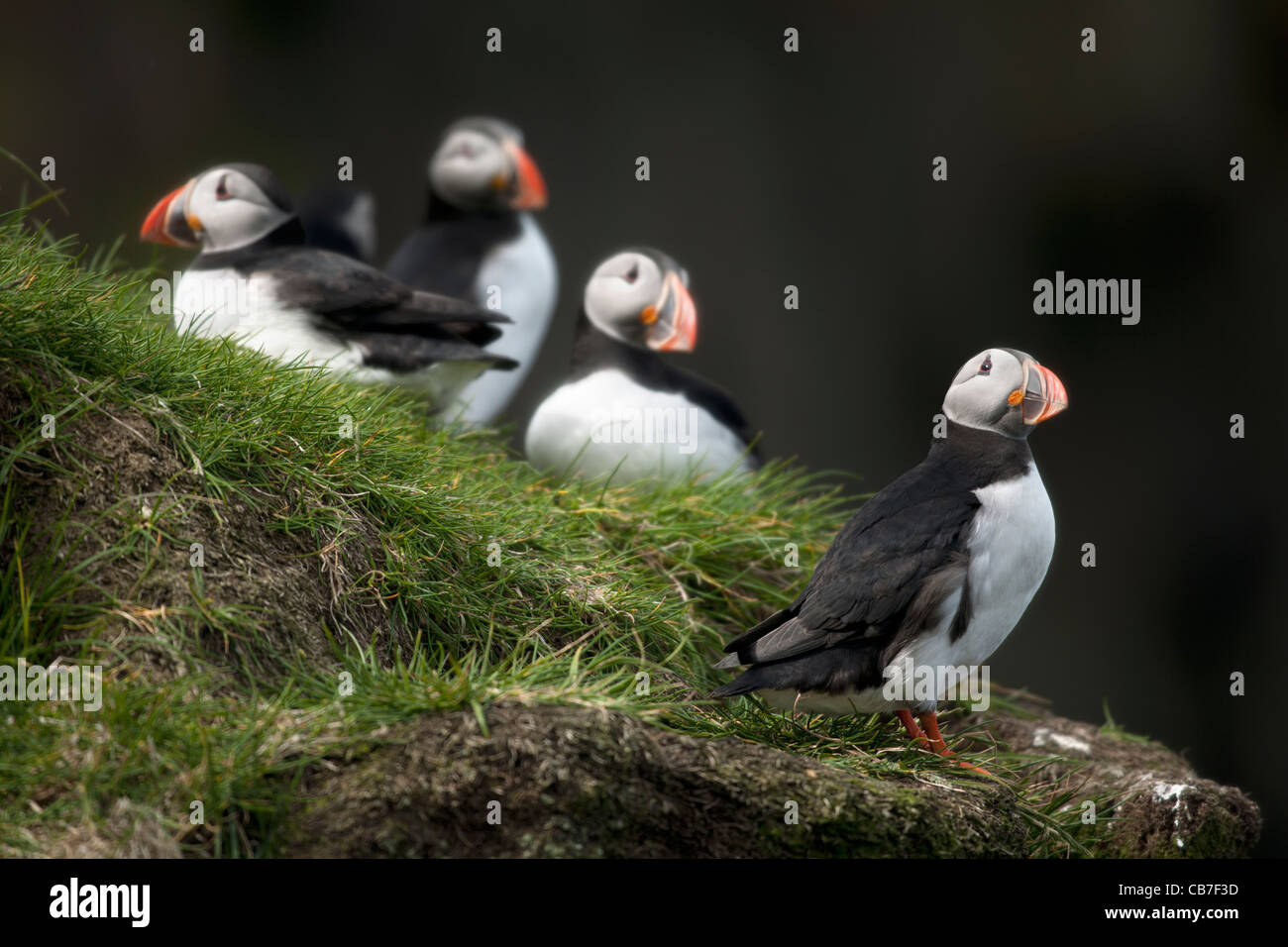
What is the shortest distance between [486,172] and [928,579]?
4.15m

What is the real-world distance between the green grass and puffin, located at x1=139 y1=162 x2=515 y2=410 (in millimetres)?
449

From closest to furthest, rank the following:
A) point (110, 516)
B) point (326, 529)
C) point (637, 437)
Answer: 1. point (110, 516)
2. point (326, 529)
3. point (637, 437)

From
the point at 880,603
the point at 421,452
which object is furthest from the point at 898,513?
the point at 421,452

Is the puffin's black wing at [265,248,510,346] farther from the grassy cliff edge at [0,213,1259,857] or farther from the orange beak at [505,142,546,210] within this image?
the orange beak at [505,142,546,210]

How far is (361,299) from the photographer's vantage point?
207 inches

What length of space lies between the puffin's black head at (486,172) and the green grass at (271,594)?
254 cm

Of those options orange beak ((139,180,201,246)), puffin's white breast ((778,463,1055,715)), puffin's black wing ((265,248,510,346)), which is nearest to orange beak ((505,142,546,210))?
puffin's black wing ((265,248,510,346))

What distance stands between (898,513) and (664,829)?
117 cm

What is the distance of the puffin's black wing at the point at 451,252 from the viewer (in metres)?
6.87

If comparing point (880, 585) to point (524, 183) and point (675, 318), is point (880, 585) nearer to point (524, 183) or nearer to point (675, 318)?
point (675, 318)

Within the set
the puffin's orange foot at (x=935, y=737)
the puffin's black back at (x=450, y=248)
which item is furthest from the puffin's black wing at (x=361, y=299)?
the puffin's orange foot at (x=935, y=737)

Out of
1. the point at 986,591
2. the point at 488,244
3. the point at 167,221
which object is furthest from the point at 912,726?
the point at 488,244

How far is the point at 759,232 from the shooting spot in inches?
351
